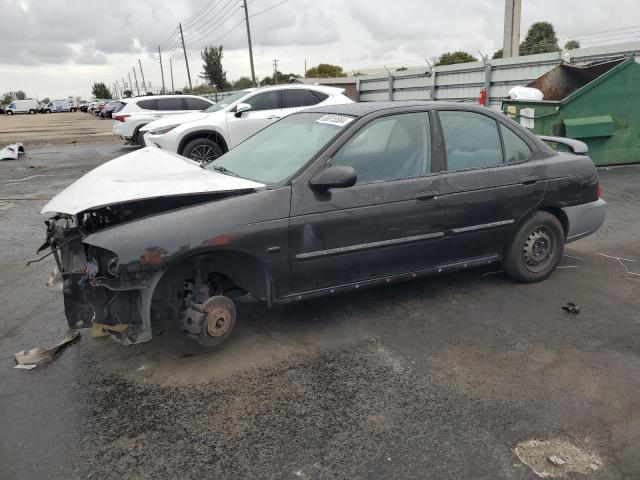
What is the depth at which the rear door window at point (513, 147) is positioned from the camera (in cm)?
459

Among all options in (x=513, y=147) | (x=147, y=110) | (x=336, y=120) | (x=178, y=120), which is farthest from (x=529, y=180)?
(x=147, y=110)

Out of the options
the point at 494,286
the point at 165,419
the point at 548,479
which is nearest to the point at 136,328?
the point at 165,419

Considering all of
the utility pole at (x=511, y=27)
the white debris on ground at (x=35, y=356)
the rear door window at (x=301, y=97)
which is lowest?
the white debris on ground at (x=35, y=356)

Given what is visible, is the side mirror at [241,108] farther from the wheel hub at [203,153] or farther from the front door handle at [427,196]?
the front door handle at [427,196]

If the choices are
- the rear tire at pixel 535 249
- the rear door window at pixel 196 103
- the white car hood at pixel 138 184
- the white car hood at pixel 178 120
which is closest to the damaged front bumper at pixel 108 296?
the white car hood at pixel 138 184

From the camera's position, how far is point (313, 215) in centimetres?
372

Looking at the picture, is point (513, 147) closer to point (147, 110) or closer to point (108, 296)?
point (108, 296)

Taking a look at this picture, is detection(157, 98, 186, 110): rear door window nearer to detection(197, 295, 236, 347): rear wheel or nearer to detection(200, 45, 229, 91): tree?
detection(197, 295, 236, 347): rear wheel

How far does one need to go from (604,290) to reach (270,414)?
3.24 m

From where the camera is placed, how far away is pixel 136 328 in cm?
338

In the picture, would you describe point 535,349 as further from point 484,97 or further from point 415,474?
point 484,97

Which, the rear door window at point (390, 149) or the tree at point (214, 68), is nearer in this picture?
the rear door window at point (390, 149)

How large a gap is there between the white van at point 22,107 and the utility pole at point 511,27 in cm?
6871

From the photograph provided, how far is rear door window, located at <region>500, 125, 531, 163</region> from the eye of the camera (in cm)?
459
